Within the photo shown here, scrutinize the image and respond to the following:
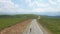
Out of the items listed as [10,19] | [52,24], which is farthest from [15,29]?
[52,24]

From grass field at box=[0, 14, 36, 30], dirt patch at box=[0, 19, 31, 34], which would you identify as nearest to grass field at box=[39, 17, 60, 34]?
grass field at box=[0, 14, 36, 30]

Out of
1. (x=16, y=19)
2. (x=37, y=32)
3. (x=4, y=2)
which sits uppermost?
(x=4, y=2)

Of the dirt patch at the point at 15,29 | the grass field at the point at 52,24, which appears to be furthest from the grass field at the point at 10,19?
the grass field at the point at 52,24

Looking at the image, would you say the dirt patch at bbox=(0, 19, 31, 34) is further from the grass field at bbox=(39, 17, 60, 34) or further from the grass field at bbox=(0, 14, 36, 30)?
the grass field at bbox=(39, 17, 60, 34)

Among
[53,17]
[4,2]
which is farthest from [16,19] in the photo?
[53,17]

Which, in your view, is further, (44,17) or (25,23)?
(25,23)

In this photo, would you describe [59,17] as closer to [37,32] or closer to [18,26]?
[37,32]
